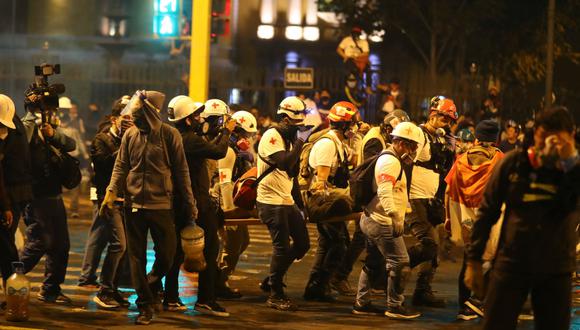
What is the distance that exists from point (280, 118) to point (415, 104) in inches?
604

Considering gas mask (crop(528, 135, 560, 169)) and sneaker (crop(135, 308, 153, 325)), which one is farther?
sneaker (crop(135, 308, 153, 325))

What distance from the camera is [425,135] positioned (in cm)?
1233

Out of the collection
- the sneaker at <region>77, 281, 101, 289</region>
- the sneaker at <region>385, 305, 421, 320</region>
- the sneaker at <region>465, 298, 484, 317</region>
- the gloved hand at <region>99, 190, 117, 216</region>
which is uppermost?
the gloved hand at <region>99, 190, 117, 216</region>

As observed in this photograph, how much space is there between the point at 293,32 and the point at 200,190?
3245 centimetres

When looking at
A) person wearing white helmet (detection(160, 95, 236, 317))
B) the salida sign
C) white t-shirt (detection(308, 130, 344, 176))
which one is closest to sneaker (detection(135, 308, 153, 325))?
person wearing white helmet (detection(160, 95, 236, 317))

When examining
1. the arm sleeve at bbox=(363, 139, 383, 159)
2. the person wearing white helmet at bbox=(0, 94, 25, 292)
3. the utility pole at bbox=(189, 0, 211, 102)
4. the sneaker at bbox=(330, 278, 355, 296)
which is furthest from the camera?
the utility pole at bbox=(189, 0, 211, 102)

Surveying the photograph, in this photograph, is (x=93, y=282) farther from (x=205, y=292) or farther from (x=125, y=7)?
(x=125, y=7)

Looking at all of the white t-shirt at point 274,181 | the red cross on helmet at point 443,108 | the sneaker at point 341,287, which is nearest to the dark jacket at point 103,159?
the white t-shirt at point 274,181

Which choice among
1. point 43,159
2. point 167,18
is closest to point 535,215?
point 43,159

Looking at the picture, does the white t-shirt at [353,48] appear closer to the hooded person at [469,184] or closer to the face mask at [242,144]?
the face mask at [242,144]

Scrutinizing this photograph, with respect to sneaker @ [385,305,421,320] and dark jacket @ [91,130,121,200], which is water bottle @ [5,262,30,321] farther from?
sneaker @ [385,305,421,320]

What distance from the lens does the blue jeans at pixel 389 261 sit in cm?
1134

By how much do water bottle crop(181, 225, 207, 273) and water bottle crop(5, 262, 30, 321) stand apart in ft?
4.66

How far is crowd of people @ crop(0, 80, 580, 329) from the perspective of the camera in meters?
10.7
